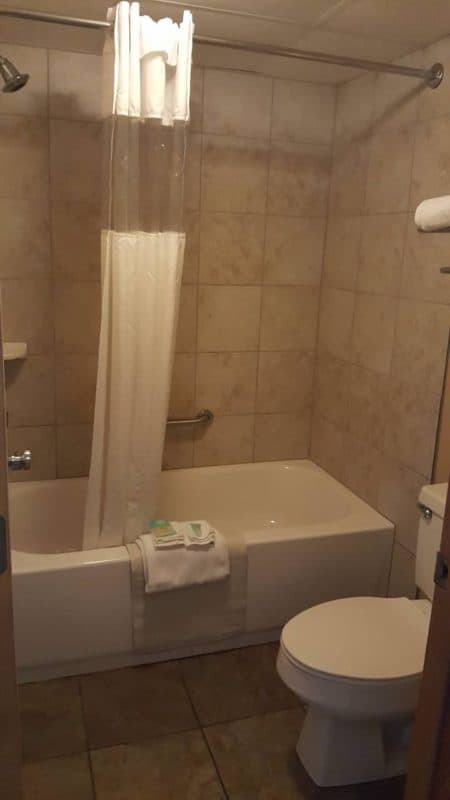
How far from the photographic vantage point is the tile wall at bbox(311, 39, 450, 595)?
2.19 metres

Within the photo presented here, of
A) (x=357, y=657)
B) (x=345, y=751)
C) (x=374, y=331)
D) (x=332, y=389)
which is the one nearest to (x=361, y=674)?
(x=357, y=657)

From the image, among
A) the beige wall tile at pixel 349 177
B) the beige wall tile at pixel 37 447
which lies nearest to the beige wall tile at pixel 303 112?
the beige wall tile at pixel 349 177

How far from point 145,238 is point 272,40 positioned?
911 mm

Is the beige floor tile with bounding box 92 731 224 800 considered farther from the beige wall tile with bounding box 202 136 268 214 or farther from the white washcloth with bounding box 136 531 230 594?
the beige wall tile with bounding box 202 136 268 214

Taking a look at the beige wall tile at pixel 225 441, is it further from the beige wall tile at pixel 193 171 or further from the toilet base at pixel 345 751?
the toilet base at pixel 345 751

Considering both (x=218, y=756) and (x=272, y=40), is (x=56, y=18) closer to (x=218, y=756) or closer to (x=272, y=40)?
(x=272, y=40)

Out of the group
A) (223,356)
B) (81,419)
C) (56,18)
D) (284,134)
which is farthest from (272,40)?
(81,419)

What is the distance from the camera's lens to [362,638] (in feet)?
5.92

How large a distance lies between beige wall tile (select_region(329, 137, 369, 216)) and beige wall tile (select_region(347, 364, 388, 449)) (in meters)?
0.69

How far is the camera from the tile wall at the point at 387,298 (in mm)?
2186

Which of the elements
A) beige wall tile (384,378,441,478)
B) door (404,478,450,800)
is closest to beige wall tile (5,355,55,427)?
beige wall tile (384,378,441,478)

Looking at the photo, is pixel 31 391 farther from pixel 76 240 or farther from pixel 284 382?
pixel 284 382

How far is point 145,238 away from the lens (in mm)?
2072

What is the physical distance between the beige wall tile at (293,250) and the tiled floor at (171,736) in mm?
1651
